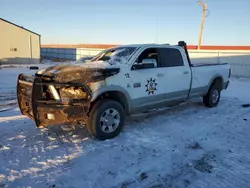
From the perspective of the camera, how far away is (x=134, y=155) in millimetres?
4160

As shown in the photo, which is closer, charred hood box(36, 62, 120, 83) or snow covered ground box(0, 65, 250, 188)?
snow covered ground box(0, 65, 250, 188)

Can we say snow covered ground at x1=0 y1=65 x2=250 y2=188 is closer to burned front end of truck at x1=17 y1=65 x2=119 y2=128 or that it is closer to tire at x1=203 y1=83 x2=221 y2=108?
burned front end of truck at x1=17 y1=65 x2=119 y2=128

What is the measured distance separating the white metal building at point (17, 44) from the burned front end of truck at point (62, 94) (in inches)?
1026

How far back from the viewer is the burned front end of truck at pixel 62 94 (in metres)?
4.36

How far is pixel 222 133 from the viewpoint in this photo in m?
5.32

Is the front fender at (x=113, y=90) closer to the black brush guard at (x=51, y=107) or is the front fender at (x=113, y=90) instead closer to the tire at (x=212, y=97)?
the black brush guard at (x=51, y=107)

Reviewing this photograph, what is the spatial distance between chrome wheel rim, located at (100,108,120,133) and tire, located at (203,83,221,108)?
387 cm

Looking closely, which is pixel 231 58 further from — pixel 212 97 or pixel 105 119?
pixel 105 119

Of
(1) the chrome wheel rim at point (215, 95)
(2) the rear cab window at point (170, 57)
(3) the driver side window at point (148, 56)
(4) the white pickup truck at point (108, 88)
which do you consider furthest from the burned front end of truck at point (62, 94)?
(1) the chrome wheel rim at point (215, 95)

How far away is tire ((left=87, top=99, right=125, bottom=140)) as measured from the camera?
15.3 ft

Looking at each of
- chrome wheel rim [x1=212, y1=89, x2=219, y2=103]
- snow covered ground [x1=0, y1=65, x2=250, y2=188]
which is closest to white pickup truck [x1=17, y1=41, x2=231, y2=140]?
snow covered ground [x1=0, y1=65, x2=250, y2=188]

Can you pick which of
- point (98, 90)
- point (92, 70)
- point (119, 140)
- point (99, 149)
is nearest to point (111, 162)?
point (99, 149)

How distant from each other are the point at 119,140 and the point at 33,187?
203 centimetres

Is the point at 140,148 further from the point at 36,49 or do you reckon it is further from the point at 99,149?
the point at 36,49
